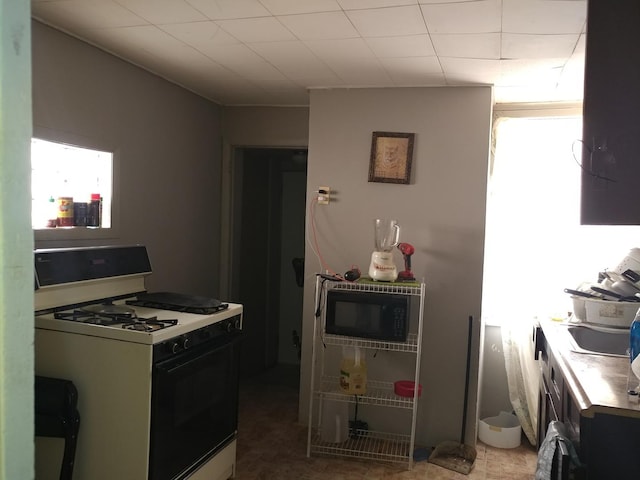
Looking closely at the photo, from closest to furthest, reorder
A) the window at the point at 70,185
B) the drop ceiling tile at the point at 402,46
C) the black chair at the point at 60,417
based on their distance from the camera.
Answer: the black chair at the point at 60,417 < the drop ceiling tile at the point at 402,46 < the window at the point at 70,185

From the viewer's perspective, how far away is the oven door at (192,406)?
2088 mm

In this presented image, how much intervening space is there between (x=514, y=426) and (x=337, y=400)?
3.77 feet

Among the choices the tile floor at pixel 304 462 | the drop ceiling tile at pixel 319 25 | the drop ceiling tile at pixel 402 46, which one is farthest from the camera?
the tile floor at pixel 304 462

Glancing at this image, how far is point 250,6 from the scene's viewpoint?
2033 mm

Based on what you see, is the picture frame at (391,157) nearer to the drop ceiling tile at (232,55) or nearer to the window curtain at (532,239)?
the window curtain at (532,239)

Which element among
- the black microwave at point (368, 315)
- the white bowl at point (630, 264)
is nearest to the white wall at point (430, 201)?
the black microwave at point (368, 315)

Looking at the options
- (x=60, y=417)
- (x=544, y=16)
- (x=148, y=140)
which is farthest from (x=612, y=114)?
(x=148, y=140)

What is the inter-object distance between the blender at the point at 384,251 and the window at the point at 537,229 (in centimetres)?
61

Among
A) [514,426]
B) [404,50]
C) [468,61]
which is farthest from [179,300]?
[514,426]

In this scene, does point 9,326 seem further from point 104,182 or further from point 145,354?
point 104,182

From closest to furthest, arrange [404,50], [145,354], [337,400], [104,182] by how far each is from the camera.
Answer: [145,354] < [404,50] < [104,182] < [337,400]

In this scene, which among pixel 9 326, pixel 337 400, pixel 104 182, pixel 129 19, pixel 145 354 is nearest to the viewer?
pixel 9 326

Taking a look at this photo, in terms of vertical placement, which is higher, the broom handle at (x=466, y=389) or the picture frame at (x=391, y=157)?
the picture frame at (x=391, y=157)

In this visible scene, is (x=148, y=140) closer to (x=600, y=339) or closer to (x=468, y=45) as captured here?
(x=468, y=45)
